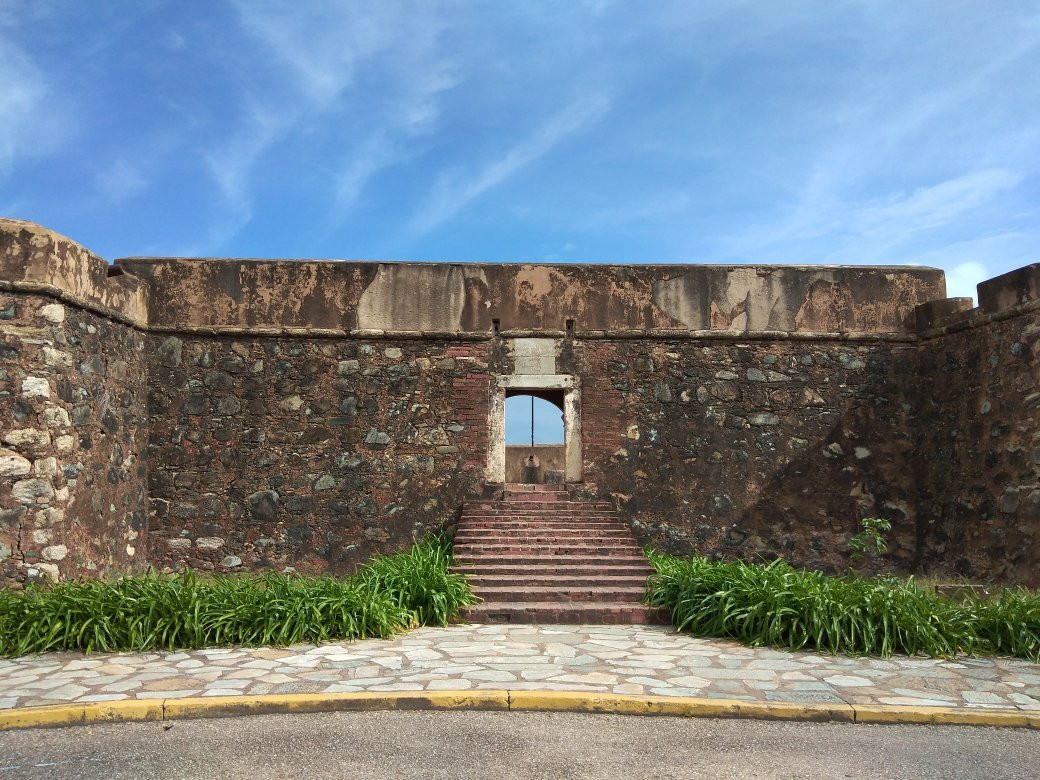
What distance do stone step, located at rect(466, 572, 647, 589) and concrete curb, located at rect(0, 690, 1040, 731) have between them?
9.59 feet

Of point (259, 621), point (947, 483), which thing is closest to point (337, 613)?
point (259, 621)

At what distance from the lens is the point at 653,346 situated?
9953 millimetres

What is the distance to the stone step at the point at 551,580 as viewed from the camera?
7.77 m

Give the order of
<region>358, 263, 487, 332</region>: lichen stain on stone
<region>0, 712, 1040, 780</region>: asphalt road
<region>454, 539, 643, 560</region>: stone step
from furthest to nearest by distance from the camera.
A: <region>358, 263, 487, 332</region>: lichen stain on stone < <region>454, 539, 643, 560</region>: stone step < <region>0, 712, 1040, 780</region>: asphalt road

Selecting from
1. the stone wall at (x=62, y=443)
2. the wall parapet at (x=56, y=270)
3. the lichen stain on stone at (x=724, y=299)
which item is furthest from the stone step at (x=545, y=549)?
the wall parapet at (x=56, y=270)

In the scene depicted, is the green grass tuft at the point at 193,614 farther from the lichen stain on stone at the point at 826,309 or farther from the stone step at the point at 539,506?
the lichen stain on stone at the point at 826,309

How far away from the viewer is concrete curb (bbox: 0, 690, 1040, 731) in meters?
4.56

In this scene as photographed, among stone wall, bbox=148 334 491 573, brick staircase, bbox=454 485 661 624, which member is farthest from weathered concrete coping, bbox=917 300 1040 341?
stone wall, bbox=148 334 491 573

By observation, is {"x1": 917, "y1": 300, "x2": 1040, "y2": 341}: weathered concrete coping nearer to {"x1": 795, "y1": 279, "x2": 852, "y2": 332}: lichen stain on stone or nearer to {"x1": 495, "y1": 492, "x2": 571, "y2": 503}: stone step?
{"x1": 795, "y1": 279, "x2": 852, "y2": 332}: lichen stain on stone

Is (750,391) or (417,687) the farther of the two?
(750,391)

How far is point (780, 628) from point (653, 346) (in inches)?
169

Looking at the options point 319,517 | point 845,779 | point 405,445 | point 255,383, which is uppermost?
point 255,383

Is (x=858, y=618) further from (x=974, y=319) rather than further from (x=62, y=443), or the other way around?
(x=62, y=443)

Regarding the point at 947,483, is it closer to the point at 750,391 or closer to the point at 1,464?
the point at 750,391
